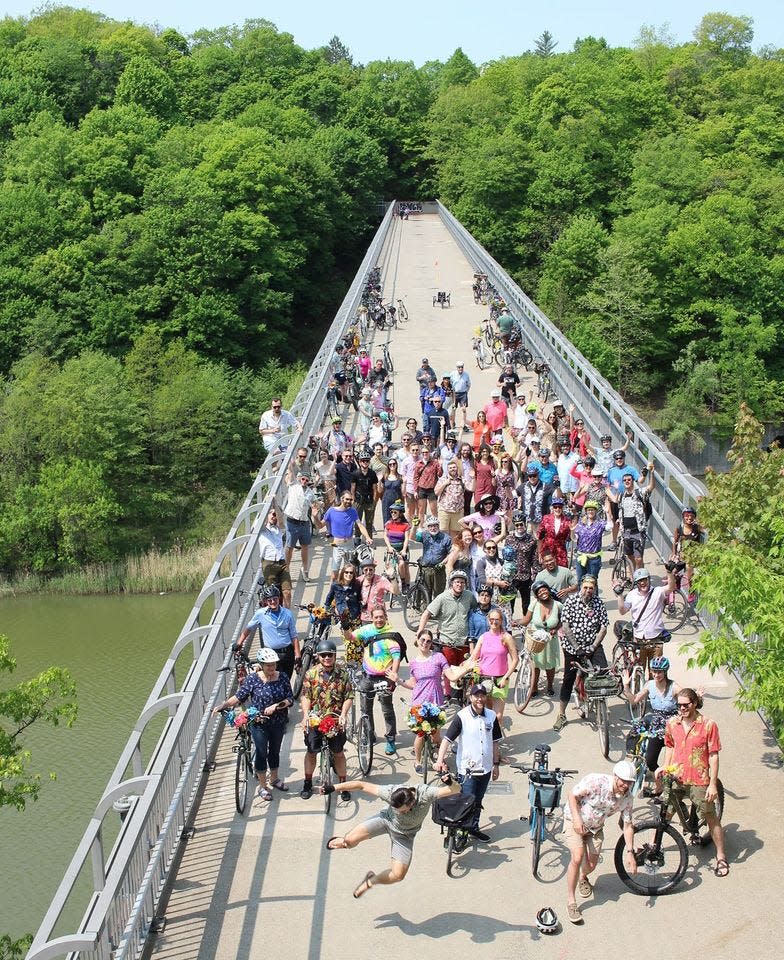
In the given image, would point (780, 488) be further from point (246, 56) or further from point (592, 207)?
point (246, 56)

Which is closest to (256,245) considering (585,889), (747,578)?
(747,578)

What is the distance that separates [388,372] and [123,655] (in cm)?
1313

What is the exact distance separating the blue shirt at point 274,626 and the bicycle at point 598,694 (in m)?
2.62

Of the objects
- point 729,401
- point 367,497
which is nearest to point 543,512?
point 367,497

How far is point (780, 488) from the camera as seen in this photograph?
11062 millimetres

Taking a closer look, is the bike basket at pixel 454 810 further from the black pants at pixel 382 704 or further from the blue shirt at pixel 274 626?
the blue shirt at pixel 274 626

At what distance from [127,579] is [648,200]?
4350cm

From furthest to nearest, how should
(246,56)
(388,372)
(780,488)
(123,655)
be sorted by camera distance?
(246,56) → (123,655) → (388,372) → (780,488)

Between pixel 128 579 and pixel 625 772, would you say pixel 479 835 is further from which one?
pixel 128 579

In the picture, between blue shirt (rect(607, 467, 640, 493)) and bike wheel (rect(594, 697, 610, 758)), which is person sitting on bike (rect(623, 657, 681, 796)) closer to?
bike wheel (rect(594, 697, 610, 758))

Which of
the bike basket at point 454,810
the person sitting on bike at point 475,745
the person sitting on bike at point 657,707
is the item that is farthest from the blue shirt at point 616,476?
the bike basket at point 454,810

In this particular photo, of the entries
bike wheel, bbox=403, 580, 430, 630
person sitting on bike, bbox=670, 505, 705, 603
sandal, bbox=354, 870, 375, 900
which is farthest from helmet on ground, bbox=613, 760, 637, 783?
bike wheel, bbox=403, 580, 430, 630

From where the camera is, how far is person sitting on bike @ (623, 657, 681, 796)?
9508mm

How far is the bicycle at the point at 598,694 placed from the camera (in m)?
10.2
